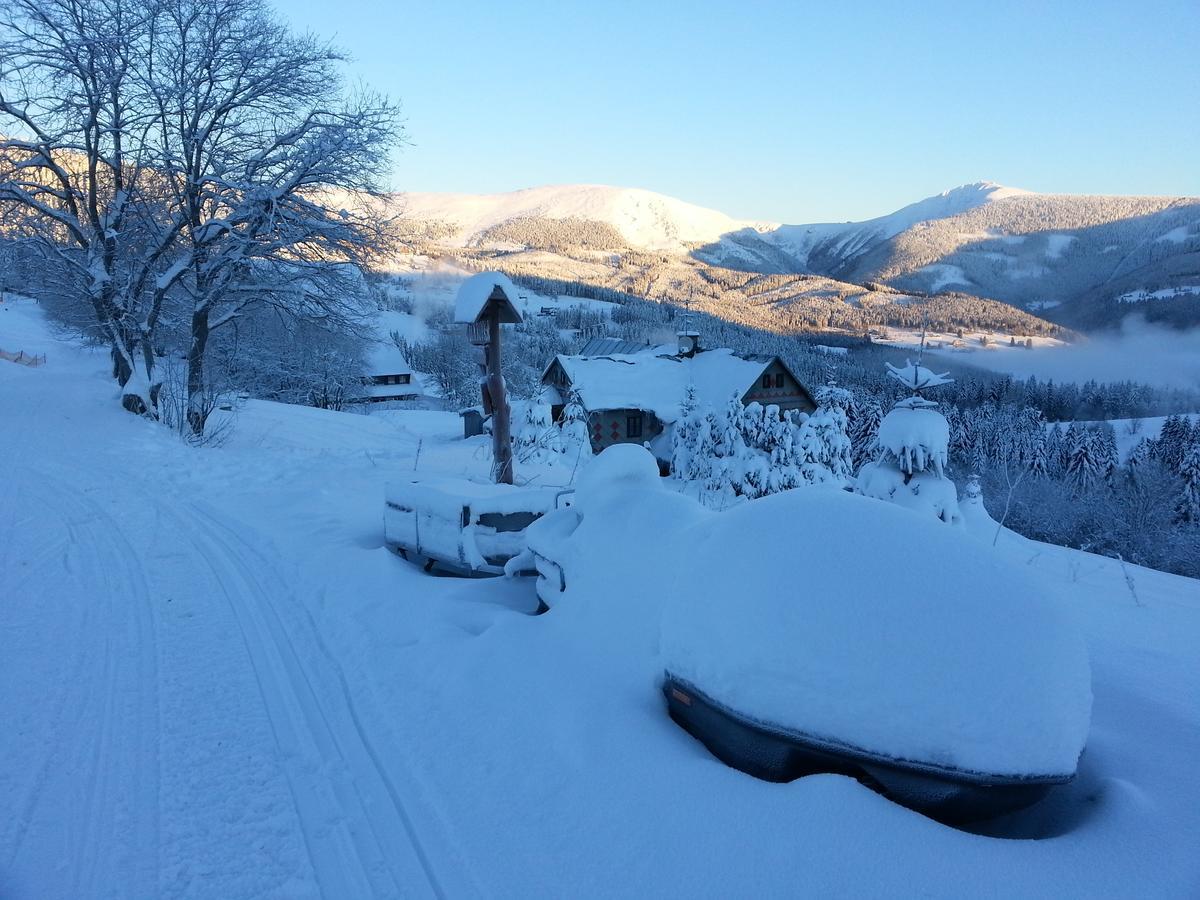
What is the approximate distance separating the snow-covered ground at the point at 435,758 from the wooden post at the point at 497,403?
10.5 ft

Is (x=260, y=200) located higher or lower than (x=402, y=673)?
higher

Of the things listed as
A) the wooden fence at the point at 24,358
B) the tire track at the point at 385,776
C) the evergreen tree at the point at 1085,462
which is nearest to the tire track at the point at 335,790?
the tire track at the point at 385,776

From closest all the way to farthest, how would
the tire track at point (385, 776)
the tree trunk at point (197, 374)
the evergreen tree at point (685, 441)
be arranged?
the tire track at point (385, 776), the tree trunk at point (197, 374), the evergreen tree at point (685, 441)

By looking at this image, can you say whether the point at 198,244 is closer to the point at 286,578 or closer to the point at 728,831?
the point at 286,578

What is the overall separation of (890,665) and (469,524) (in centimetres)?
473

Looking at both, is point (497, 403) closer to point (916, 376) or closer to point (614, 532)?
point (614, 532)

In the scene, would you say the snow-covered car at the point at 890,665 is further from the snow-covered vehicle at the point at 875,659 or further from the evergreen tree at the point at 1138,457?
the evergreen tree at the point at 1138,457

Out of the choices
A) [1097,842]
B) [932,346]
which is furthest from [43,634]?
[932,346]

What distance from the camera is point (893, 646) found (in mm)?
2852

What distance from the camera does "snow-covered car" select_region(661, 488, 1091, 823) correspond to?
274cm

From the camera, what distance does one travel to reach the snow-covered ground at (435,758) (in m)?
2.70

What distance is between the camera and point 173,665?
15.8 ft

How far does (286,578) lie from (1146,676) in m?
7.50

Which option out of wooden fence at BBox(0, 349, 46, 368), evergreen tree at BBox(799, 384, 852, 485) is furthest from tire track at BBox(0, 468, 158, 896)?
→ wooden fence at BBox(0, 349, 46, 368)
